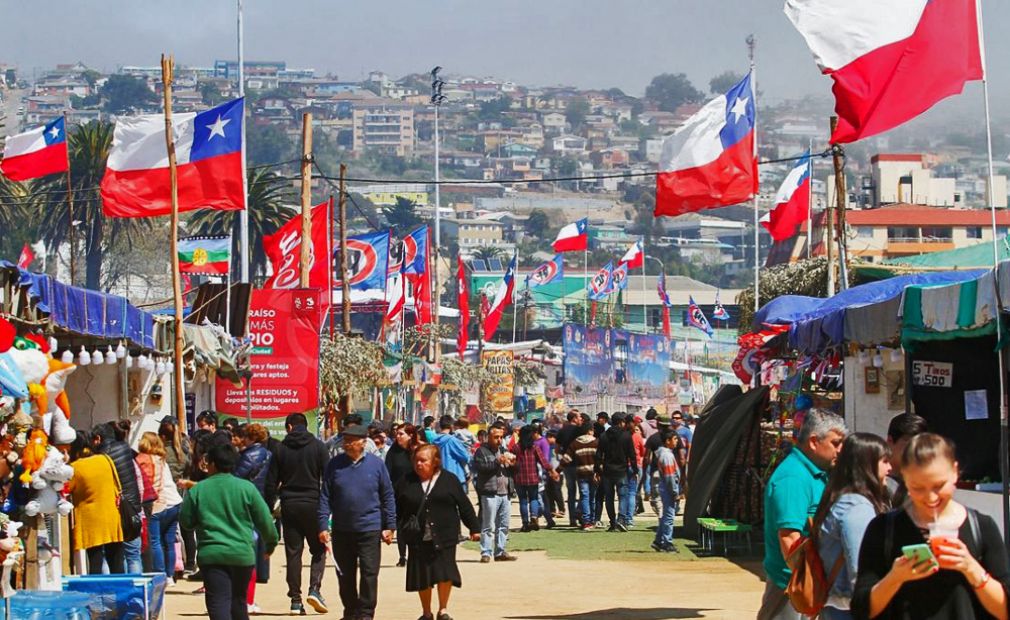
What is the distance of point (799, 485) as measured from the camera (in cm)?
802

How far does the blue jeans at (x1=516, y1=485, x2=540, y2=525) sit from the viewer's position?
82.4ft

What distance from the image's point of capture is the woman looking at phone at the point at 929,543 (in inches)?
213

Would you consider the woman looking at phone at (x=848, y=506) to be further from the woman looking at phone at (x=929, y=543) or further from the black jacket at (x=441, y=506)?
the black jacket at (x=441, y=506)

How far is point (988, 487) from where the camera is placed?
501 inches

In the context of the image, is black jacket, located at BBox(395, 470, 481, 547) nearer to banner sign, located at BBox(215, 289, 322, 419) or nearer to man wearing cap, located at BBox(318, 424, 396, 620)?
man wearing cap, located at BBox(318, 424, 396, 620)

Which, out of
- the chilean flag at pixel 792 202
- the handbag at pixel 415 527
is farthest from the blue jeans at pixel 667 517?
the chilean flag at pixel 792 202

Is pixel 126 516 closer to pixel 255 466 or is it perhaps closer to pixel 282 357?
pixel 255 466

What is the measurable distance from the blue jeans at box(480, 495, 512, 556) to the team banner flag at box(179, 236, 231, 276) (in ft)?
41.3

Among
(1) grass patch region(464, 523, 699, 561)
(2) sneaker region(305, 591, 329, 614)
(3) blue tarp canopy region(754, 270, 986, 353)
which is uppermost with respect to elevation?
(3) blue tarp canopy region(754, 270, 986, 353)

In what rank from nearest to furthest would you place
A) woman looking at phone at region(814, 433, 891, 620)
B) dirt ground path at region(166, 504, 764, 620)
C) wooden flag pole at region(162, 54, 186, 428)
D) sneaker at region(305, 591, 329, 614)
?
woman looking at phone at region(814, 433, 891, 620) < dirt ground path at region(166, 504, 764, 620) < sneaker at region(305, 591, 329, 614) < wooden flag pole at region(162, 54, 186, 428)

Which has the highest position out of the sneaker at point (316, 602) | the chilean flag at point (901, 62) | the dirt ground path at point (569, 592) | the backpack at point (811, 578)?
the chilean flag at point (901, 62)

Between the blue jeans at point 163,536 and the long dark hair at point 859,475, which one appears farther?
the blue jeans at point 163,536

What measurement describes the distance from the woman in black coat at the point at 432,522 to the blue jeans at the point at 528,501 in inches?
441

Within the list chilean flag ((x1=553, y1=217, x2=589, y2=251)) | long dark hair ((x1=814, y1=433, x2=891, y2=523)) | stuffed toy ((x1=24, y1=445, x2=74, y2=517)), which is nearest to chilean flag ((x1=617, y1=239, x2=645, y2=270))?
chilean flag ((x1=553, y1=217, x2=589, y2=251))
